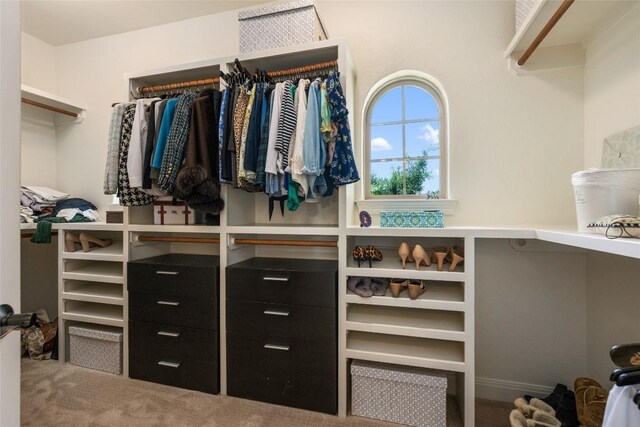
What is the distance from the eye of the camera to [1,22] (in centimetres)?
60

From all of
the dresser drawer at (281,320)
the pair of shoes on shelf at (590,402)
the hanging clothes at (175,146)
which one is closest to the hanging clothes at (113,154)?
the hanging clothes at (175,146)

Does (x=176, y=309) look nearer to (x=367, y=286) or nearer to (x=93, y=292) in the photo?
(x=93, y=292)

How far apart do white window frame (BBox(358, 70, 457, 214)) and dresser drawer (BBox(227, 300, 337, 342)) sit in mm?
808

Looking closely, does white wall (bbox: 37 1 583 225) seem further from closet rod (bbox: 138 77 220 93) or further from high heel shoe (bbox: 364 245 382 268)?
closet rod (bbox: 138 77 220 93)

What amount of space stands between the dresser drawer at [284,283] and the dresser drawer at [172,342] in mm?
330

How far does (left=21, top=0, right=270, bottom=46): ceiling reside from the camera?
2.21 m

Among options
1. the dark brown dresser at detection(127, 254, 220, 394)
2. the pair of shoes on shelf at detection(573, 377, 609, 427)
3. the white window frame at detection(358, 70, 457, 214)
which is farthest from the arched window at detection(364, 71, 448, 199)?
the dark brown dresser at detection(127, 254, 220, 394)

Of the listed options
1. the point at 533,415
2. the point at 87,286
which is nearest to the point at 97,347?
the point at 87,286

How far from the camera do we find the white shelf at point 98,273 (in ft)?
6.61

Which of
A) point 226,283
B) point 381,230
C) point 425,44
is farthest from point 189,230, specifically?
point 425,44

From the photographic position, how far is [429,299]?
1527mm

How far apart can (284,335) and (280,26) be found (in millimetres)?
1860

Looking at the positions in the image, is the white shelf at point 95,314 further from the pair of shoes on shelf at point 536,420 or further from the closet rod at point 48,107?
the pair of shoes on shelf at point 536,420

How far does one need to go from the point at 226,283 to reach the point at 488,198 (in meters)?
1.73
